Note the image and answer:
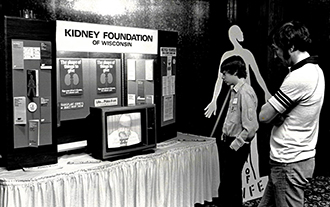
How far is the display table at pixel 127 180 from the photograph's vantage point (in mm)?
2553

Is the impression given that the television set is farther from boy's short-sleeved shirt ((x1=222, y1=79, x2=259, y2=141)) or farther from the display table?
boy's short-sleeved shirt ((x1=222, y1=79, x2=259, y2=141))

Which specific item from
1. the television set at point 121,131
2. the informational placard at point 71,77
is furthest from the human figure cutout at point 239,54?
the informational placard at point 71,77

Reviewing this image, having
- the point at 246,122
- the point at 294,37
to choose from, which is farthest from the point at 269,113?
the point at 246,122

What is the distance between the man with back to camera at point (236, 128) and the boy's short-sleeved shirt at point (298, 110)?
103 cm

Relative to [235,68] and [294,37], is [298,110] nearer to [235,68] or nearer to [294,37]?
[294,37]

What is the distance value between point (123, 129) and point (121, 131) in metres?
0.02

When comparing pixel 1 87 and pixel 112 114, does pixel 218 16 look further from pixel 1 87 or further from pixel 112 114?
pixel 1 87

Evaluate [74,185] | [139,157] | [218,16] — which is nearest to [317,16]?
[218,16]

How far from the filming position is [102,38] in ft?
10.8

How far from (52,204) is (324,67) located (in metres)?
4.05

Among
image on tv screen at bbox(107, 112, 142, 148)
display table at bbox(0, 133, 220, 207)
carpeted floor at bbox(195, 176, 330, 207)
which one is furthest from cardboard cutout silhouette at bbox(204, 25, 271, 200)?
image on tv screen at bbox(107, 112, 142, 148)

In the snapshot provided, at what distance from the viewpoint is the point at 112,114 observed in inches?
120

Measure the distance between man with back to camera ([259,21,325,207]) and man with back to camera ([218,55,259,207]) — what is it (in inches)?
40.4

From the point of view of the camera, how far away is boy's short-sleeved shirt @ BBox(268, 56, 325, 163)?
2062 millimetres
